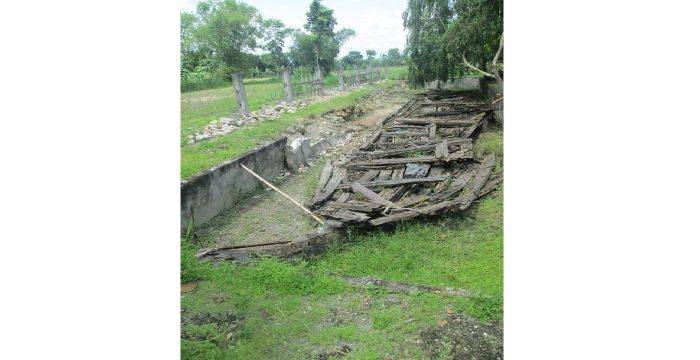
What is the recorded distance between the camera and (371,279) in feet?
11.2

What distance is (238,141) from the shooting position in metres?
6.47

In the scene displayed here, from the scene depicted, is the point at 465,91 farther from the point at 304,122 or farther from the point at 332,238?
the point at 332,238

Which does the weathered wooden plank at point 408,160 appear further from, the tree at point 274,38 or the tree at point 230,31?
the tree at point 230,31

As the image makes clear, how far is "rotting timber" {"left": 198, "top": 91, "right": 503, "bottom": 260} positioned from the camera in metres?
4.68

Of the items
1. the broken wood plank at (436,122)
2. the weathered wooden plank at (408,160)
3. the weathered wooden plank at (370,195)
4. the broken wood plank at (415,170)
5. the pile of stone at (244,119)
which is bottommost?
the weathered wooden plank at (370,195)

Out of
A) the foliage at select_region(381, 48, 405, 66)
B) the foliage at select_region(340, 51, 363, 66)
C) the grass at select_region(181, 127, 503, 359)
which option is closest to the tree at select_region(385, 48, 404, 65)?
the foliage at select_region(381, 48, 405, 66)

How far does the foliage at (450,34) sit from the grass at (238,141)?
235 cm

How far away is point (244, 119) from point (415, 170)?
343 centimetres

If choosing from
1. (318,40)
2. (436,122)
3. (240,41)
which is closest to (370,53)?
(318,40)

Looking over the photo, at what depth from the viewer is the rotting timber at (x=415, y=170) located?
16.4ft

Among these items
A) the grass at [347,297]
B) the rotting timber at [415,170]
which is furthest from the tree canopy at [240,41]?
the rotting timber at [415,170]

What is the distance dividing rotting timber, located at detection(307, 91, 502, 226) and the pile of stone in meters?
1.79

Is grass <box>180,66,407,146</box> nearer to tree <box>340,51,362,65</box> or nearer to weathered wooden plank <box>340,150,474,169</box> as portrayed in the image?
tree <box>340,51,362,65</box>
